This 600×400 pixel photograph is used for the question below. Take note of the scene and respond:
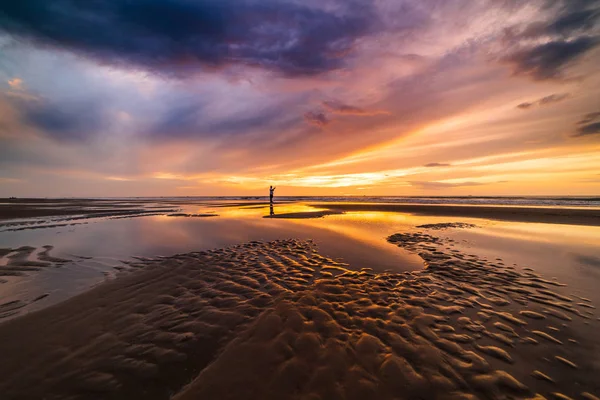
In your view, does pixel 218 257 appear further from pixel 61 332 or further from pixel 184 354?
pixel 184 354

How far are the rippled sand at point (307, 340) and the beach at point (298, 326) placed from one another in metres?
0.03

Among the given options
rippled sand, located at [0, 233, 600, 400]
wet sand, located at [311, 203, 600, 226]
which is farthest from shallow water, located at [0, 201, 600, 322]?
wet sand, located at [311, 203, 600, 226]

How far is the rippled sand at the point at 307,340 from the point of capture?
11.1 feet

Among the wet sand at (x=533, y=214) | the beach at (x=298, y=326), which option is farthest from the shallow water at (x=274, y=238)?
the wet sand at (x=533, y=214)

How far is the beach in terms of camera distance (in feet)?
11.3

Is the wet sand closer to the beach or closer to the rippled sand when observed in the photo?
the beach

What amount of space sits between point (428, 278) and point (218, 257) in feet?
28.3

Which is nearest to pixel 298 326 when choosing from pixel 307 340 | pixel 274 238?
pixel 307 340

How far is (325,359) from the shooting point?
3.96 metres

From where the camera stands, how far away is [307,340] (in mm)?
4504

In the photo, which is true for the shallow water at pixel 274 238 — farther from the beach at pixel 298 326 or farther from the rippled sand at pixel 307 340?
the rippled sand at pixel 307 340

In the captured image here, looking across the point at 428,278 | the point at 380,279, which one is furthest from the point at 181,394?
the point at 428,278

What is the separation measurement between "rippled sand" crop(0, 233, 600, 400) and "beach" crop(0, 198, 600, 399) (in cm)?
3

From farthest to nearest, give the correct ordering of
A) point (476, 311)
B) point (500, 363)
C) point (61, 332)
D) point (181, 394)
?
point (476, 311) < point (61, 332) < point (500, 363) < point (181, 394)
